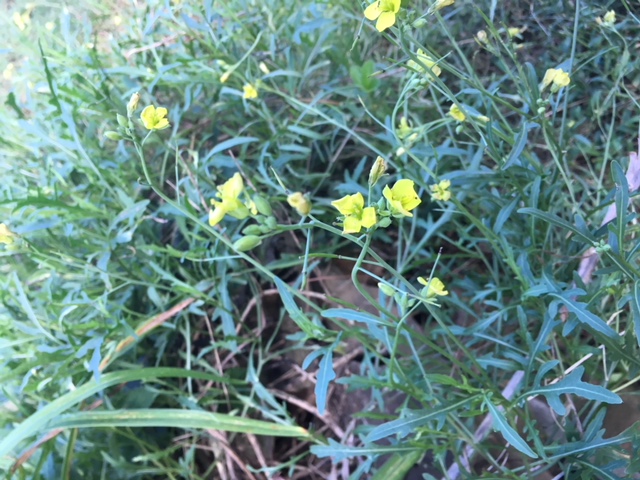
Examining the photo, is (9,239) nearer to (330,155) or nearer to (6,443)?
(6,443)

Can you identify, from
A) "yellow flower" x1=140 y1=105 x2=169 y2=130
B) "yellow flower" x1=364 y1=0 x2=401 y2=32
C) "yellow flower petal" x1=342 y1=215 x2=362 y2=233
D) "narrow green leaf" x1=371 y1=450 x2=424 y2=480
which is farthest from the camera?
"narrow green leaf" x1=371 y1=450 x2=424 y2=480

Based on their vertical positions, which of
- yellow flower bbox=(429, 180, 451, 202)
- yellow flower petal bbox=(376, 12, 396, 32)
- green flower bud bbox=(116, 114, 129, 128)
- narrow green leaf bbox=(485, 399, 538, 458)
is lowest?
narrow green leaf bbox=(485, 399, 538, 458)

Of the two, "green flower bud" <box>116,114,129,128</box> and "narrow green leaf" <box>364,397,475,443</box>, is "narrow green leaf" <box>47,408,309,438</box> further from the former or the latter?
"green flower bud" <box>116,114,129,128</box>

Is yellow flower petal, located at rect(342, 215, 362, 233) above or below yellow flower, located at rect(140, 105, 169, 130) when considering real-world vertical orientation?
below

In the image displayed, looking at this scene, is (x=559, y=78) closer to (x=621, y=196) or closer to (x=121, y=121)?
(x=621, y=196)

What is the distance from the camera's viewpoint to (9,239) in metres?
1.08

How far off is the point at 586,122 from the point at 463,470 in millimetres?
1052

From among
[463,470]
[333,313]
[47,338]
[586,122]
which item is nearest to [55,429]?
[47,338]

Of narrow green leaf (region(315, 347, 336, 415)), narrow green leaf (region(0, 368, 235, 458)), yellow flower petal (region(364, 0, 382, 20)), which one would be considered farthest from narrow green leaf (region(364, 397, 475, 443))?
yellow flower petal (region(364, 0, 382, 20))

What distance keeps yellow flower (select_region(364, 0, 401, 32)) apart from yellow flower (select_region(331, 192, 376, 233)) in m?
0.27

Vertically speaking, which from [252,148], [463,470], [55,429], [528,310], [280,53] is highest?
[280,53]

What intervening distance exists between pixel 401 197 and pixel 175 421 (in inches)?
33.7

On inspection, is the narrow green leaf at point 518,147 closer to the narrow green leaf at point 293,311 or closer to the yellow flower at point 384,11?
the yellow flower at point 384,11

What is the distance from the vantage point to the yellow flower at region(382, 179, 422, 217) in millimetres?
693
